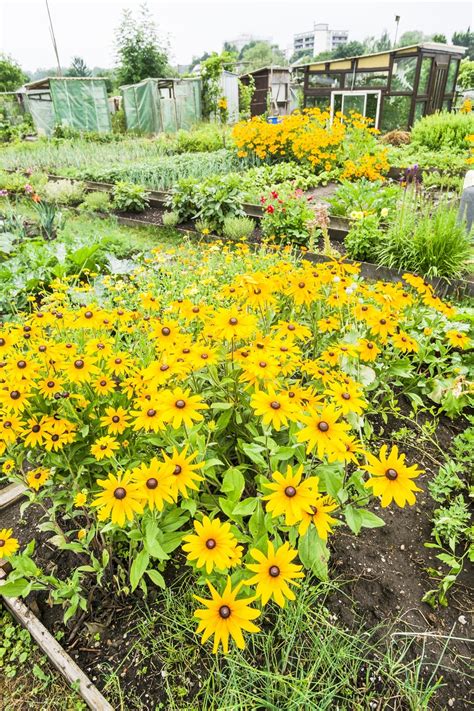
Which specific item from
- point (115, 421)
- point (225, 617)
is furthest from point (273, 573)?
point (115, 421)

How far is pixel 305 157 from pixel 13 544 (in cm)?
835

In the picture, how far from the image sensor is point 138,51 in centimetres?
2259

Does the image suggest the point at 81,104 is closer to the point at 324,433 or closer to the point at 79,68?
the point at 324,433

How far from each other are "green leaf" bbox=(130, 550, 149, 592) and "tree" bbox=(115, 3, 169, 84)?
26823 mm

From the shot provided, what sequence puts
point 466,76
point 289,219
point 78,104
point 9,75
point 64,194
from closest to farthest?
point 289,219 < point 64,194 < point 78,104 < point 466,76 < point 9,75

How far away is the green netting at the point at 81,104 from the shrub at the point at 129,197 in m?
12.7

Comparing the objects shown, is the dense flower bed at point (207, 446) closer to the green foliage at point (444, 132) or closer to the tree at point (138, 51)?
the green foliage at point (444, 132)

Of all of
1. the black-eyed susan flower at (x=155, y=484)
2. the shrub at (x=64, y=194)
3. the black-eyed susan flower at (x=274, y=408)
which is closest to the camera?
the black-eyed susan flower at (x=155, y=484)

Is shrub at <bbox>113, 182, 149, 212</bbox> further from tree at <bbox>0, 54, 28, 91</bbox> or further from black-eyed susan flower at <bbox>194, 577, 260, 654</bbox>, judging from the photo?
tree at <bbox>0, 54, 28, 91</bbox>

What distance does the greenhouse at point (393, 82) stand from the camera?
12703mm

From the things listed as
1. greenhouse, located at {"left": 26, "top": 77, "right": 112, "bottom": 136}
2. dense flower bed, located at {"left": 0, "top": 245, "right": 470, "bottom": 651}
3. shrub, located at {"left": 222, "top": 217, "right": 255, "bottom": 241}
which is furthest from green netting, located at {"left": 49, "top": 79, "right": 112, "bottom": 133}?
dense flower bed, located at {"left": 0, "top": 245, "right": 470, "bottom": 651}

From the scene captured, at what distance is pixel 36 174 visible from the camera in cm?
969

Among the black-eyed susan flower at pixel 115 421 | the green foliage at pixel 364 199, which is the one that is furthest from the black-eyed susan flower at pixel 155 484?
the green foliage at pixel 364 199

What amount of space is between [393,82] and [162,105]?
924cm
